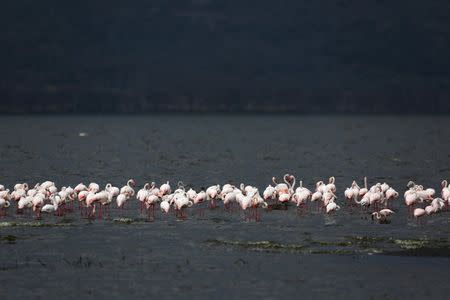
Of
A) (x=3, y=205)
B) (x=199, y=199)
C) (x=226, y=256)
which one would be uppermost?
(x=199, y=199)

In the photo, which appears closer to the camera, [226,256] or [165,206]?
[226,256]

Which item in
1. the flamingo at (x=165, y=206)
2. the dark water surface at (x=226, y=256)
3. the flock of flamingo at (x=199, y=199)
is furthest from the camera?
the flock of flamingo at (x=199, y=199)

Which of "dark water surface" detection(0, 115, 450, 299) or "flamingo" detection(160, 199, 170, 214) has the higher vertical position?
"flamingo" detection(160, 199, 170, 214)

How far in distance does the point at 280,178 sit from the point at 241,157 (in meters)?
27.4

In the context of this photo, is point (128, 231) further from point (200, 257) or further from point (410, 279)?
point (410, 279)

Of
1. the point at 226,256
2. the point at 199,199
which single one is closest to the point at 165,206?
the point at 199,199

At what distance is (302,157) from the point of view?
91.6 meters

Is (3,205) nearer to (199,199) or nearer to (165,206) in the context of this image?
(165,206)

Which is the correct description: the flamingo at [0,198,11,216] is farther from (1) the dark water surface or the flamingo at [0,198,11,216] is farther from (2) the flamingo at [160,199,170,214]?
(2) the flamingo at [160,199,170,214]

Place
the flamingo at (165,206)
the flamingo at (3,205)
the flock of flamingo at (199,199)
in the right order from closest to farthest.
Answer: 1. the flamingo at (3,205)
2. the flamingo at (165,206)
3. the flock of flamingo at (199,199)

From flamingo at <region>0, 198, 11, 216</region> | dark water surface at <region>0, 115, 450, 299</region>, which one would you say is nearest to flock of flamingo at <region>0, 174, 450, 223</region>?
flamingo at <region>0, 198, 11, 216</region>

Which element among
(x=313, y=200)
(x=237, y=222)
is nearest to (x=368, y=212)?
(x=313, y=200)

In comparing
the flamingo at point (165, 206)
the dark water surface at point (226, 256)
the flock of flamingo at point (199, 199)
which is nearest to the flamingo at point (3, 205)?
the flock of flamingo at point (199, 199)

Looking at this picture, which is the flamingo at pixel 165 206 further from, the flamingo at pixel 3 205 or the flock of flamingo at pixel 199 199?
the flamingo at pixel 3 205
